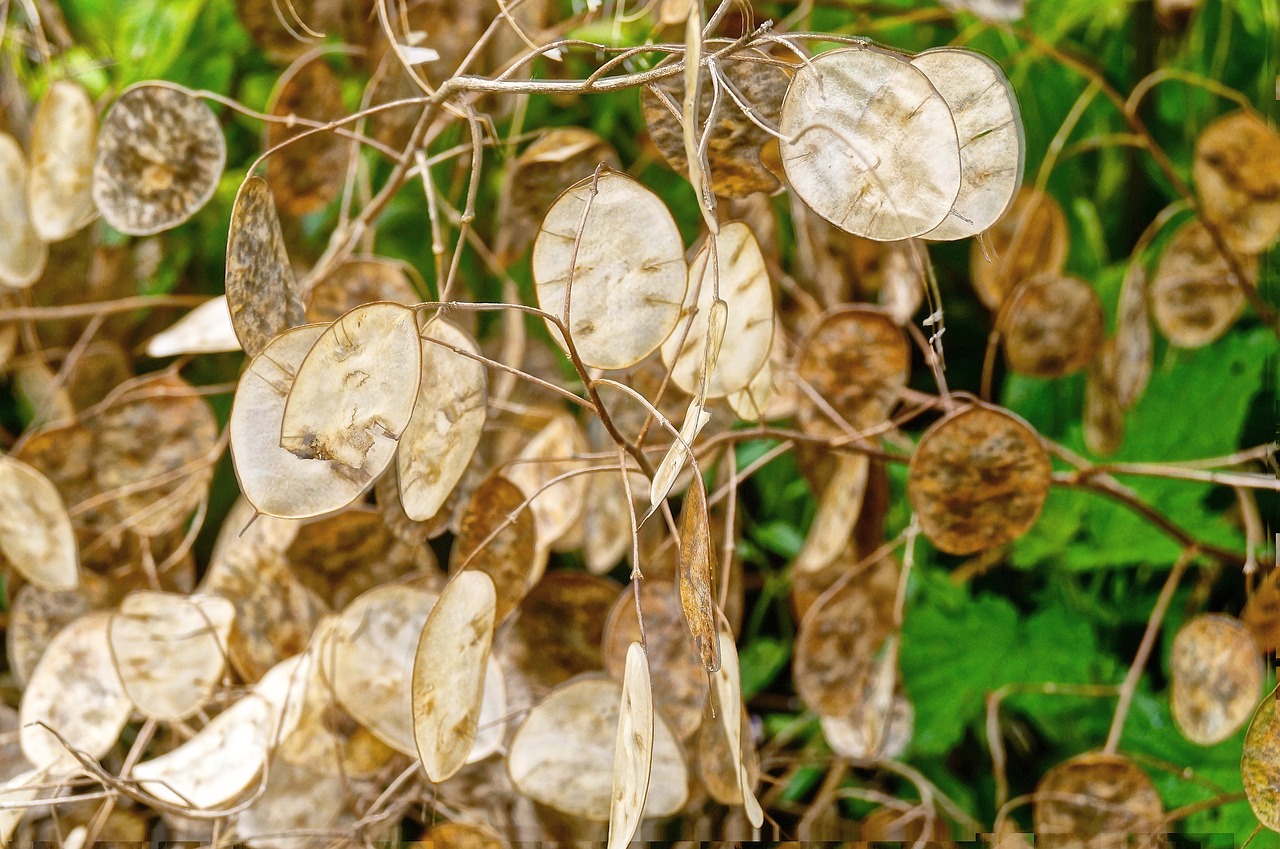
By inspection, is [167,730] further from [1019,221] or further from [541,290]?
[1019,221]

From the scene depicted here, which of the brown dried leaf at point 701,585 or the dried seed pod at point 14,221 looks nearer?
the brown dried leaf at point 701,585

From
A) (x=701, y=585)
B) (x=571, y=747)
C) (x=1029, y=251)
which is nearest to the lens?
(x=701, y=585)

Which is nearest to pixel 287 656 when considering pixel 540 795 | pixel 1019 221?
pixel 540 795

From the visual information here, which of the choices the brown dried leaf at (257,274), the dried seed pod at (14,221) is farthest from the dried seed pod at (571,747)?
the dried seed pod at (14,221)

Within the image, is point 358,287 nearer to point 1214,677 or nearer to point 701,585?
point 701,585

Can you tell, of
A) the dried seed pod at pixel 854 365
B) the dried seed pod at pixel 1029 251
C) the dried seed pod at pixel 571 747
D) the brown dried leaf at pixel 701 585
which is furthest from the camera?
the dried seed pod at pixel 1029 251

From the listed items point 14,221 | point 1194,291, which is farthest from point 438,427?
point 1194,291

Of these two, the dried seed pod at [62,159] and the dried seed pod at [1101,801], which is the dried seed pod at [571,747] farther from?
the dried seed pod at [62,159]
